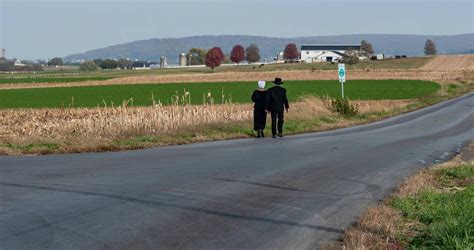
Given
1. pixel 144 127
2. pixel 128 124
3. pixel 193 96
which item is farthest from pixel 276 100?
pixel 193 96

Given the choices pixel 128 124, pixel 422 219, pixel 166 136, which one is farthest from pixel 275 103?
pixel 422 219

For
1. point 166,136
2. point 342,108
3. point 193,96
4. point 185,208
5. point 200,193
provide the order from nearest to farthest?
1. point 185,208
2. point 200,193
3. point 166,136
4. point 342,108
5. point 193,96

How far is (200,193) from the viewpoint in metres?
11.2

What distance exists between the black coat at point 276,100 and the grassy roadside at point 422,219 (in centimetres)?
1016

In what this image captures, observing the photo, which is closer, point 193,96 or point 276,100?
point 276,100

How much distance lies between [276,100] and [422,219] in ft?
45.4

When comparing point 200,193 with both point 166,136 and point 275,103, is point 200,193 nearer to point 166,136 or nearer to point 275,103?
point 166,136

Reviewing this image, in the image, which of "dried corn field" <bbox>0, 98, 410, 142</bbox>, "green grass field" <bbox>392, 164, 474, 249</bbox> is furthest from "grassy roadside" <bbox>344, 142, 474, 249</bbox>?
"dried corn field" <bbox>0, 98, 410, 142</bbox>

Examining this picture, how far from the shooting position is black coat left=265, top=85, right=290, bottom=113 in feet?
75.2

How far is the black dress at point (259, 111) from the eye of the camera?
2297 centimetres

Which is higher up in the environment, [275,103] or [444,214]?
[275,103]

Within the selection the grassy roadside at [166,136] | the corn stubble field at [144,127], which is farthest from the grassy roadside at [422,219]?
the corn stubble field at [144,127]

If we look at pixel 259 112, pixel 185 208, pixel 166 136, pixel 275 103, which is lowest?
pixel 166 136

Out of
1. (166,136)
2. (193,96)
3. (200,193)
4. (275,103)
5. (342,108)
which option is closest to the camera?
(200,193)
